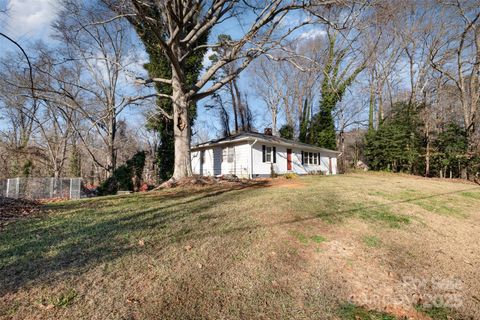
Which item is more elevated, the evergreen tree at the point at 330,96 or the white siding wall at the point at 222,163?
the evergreen tree at the point at 330,96

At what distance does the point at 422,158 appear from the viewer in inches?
811

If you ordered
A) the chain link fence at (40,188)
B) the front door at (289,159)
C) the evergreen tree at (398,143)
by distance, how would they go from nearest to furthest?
the chain link fence at (40,188)
the front door at (289,159)
the evergreen tree at (398,143)

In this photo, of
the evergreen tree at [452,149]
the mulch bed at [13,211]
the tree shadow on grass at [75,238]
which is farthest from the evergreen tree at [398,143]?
the mulch bed at [13,211]

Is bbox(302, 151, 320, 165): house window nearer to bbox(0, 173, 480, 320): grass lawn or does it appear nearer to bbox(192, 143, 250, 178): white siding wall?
bbox(192, 143, 250, 178): white siding wall

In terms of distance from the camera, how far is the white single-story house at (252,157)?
16.4m

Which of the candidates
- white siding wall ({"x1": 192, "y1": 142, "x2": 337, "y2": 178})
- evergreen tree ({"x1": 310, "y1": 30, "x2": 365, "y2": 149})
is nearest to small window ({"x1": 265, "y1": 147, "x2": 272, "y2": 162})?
white siding wall ({"x1": 192, "y1": 142, "x2": 337, "y2": 178})

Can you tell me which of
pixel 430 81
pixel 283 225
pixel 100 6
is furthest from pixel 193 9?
pixel 430 81

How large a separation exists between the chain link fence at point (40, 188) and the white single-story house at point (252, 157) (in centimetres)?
856

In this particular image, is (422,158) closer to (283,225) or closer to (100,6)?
(283,225)

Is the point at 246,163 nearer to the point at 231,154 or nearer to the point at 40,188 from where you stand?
the point at 231,154

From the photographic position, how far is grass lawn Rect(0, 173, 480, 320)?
247 cm

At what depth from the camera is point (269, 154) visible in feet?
58.2

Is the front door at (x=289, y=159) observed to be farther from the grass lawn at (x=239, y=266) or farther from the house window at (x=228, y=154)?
the grass lawn at (x=239, y=266)

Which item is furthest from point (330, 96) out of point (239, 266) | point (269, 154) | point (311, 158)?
point (239, 266)
